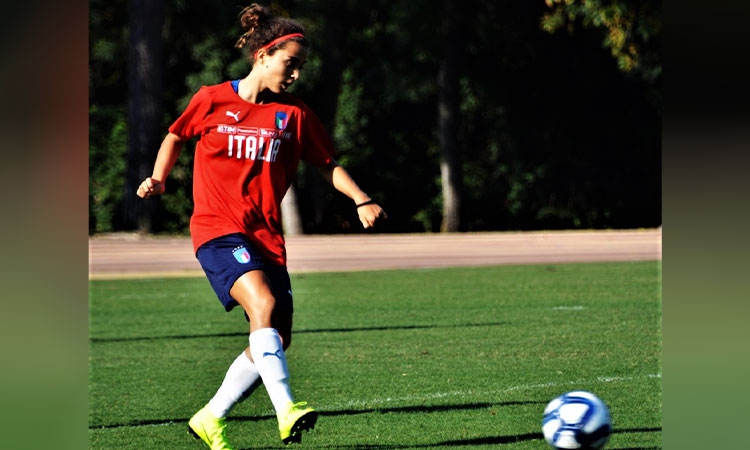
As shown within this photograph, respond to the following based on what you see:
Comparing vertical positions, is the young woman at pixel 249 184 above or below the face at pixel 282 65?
below

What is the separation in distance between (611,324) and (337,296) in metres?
4.93

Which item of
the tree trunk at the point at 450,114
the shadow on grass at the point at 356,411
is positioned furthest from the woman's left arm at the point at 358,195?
the tree trunk at the point at 450,114

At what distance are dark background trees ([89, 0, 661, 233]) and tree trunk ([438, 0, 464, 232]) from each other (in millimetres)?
41

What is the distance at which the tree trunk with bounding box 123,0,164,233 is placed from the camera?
101 ft

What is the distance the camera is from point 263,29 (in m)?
5.66

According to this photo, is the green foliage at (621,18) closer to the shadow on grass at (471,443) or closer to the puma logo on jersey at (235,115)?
the shadow on grass at (471,443)

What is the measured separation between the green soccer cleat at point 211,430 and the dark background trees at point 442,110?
87.2 ft

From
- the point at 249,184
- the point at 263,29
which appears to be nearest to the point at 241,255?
the point at 249,184

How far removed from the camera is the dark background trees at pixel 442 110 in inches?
1372

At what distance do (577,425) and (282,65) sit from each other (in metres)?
2.03

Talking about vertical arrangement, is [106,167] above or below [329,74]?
below

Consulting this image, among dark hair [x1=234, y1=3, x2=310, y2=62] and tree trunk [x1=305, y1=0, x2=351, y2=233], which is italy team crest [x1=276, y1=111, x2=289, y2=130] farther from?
tree trunk [x1=305, y1=0, x2=351, y2=233]

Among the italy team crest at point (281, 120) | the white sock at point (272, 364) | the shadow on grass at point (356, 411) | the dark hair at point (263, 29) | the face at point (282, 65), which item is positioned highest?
the dark hair at point (263, 29)

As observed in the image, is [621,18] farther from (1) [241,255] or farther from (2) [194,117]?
(1) [241,255]
